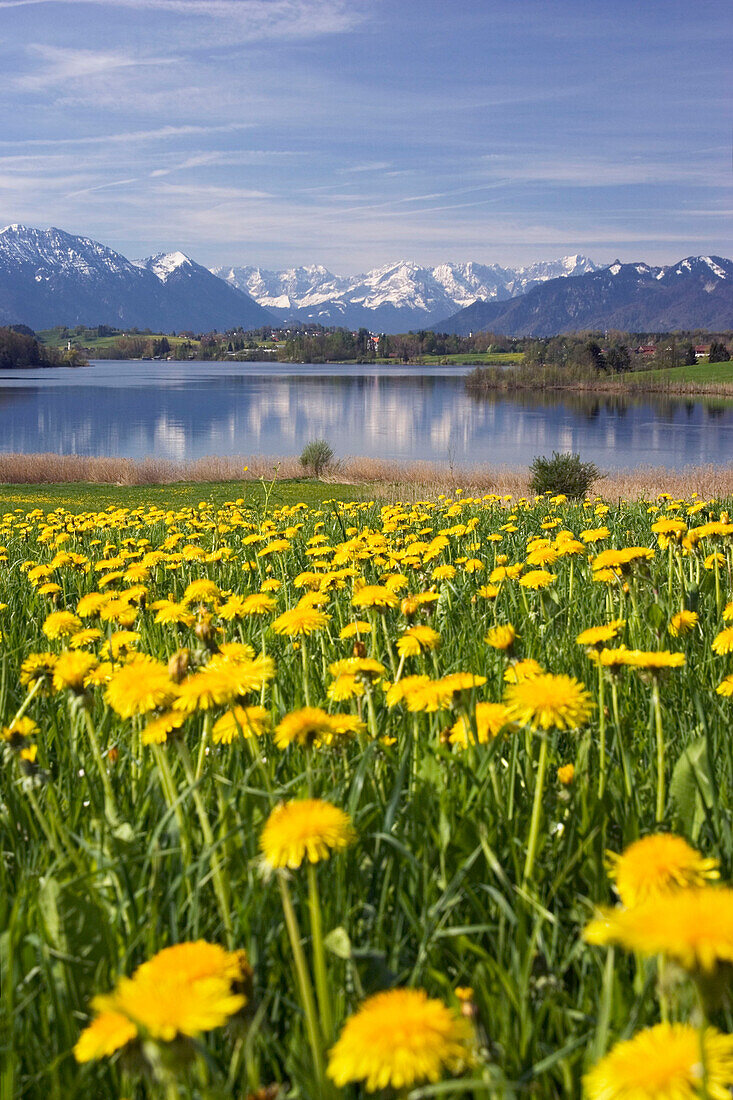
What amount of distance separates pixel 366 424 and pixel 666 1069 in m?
74.9

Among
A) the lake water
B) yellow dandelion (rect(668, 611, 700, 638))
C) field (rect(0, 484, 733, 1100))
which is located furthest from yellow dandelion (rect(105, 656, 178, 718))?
the lake water

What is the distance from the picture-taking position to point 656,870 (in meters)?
0.99

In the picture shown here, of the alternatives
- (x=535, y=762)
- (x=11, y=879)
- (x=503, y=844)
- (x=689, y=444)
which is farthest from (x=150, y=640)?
(x=689, y=444)

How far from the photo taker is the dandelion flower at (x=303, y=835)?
1.12 meters

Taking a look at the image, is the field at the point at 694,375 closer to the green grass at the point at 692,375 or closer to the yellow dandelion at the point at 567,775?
the green grass at the point at 692,375

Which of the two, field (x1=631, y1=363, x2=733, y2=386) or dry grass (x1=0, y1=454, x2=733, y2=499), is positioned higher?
field (x1=631, y1=363, x2=733, y2=386)

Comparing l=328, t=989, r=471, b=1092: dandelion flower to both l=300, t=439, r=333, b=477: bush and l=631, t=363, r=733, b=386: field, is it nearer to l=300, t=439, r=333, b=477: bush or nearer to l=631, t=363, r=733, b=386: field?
l=300, t=439, r=333, b=477: bush

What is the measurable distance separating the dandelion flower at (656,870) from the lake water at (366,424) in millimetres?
34932

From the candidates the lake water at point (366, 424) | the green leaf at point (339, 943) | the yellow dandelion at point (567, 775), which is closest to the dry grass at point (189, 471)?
the lake water at point (366, 424)

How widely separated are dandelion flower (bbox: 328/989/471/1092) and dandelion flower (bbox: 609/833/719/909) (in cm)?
27

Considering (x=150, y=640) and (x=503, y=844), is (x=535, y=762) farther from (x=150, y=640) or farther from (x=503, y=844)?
(x=150, y=640)

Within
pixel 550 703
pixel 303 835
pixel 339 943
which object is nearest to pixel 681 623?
pixel 550 703

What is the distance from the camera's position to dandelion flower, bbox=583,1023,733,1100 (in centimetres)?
83

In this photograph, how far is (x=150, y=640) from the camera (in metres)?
3.83
